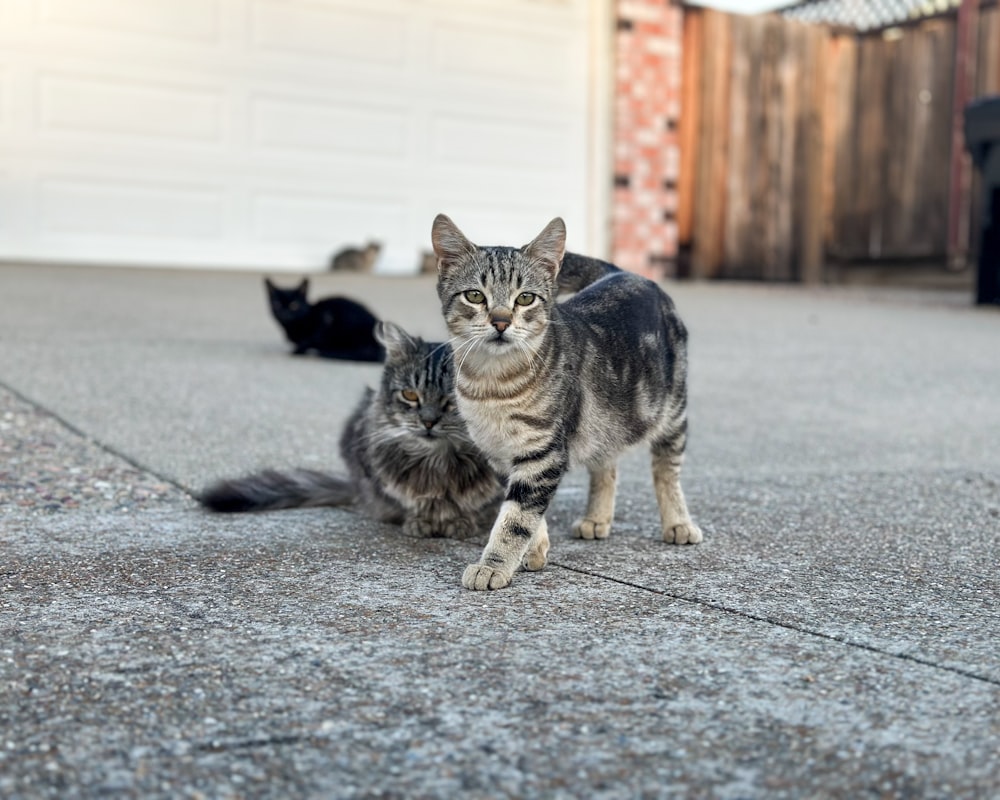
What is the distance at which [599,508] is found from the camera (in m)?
3.14

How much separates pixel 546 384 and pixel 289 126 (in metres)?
8.60

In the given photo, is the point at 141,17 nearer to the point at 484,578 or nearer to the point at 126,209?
the point at 126,209

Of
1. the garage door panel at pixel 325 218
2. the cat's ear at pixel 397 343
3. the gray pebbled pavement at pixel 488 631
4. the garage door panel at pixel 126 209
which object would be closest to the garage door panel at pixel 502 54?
the garage door panel at pixel 325 218

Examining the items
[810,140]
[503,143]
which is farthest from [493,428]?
[810,140]

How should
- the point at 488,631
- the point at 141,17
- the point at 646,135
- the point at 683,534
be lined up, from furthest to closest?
the point at 646,135 < the point at 141,17 < the point at 683,534 < the point at 488,631

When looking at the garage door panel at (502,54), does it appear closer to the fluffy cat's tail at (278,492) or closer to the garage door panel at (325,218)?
the garage door panel at (325,218)

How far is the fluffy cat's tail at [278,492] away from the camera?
323 cm

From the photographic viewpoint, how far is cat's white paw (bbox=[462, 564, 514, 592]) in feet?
8.31

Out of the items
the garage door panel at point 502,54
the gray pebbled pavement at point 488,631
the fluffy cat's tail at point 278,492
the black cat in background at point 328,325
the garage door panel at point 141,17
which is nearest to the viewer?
the gray pebbled pavement at point 488,631

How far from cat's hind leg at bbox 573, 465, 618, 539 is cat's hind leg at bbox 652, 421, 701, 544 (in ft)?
0.40

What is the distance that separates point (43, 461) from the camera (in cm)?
374

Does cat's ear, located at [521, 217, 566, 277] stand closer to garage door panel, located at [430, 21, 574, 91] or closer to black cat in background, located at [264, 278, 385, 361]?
black cat in background, located at [264, 278, 385, 361]

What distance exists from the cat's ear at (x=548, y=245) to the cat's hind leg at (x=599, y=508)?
1.94ft

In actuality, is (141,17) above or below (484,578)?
above
